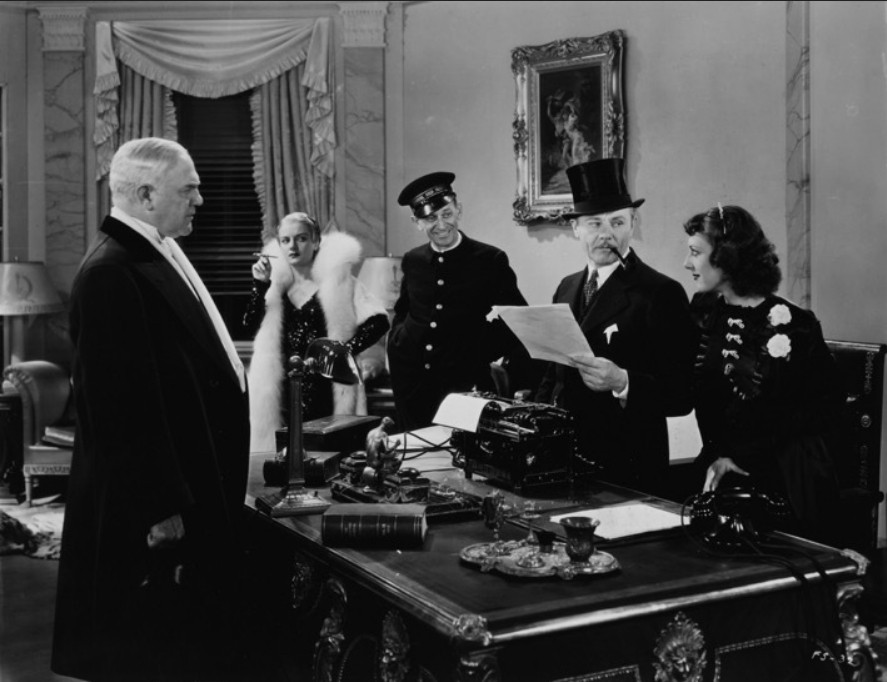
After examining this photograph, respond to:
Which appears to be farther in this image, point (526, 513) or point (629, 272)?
point (629, 272)

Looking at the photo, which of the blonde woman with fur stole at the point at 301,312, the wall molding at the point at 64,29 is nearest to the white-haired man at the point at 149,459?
the blonde woman with fur stole at the point at 301,312

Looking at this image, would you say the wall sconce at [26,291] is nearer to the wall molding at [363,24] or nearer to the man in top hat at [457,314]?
the wall molding at [363,24]

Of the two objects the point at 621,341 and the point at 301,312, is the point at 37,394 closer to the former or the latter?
the point at 301,312

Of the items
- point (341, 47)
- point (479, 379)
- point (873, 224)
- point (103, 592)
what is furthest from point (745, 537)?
point (341, 47)

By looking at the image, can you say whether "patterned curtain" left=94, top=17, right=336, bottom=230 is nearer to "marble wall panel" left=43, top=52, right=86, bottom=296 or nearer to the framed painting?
"marble wall panel" left=43, top=52, right=86, bottom=296

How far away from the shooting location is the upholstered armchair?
6.60 metres

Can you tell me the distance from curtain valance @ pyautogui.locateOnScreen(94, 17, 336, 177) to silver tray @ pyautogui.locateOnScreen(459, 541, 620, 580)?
219 inches

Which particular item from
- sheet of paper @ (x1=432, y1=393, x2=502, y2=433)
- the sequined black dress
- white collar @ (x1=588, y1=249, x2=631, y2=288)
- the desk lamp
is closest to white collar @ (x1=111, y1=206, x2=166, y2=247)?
the desk lamp

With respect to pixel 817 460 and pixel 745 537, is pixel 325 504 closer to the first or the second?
pixel 745 537

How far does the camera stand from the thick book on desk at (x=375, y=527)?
2332 millimetres

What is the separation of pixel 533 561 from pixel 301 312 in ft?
9.48

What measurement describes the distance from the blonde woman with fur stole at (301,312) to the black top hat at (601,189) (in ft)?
5.09

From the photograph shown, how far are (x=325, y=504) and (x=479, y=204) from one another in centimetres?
471

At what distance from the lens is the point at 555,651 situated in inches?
75.7
